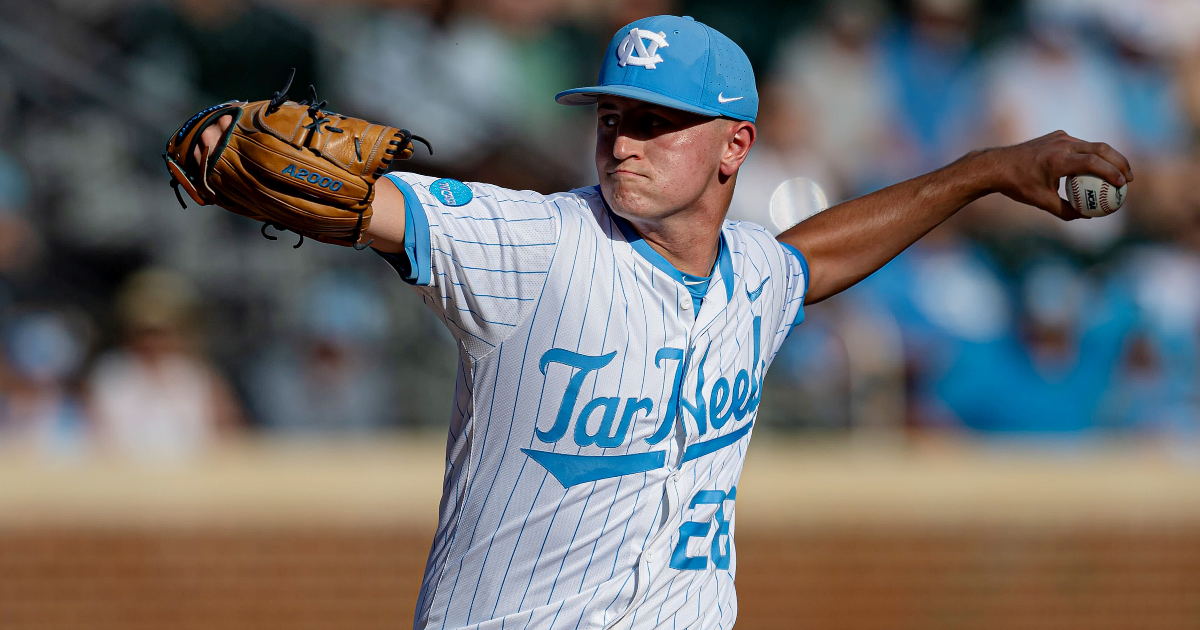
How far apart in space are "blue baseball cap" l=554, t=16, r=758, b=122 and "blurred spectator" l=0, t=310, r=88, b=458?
455 cm

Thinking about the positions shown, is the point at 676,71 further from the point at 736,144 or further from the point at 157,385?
the point at 157,385

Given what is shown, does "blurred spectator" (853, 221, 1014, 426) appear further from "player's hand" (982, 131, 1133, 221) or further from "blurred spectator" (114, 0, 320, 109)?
"player's hand" (982, 131, 1133, 221)

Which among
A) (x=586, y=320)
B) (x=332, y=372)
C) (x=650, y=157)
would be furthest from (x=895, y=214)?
(x=332, y=372)

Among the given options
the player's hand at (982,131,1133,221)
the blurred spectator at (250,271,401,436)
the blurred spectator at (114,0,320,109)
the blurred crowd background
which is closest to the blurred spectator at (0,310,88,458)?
the blurred crowd background

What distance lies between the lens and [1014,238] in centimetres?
731

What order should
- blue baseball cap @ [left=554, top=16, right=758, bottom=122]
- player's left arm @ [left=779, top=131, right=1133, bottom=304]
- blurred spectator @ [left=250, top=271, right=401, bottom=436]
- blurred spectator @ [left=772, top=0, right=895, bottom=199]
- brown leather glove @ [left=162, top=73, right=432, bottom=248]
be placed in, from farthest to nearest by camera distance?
blurred spectator @ [left=772, top=0, right=895, bottom=199] → blurred spectator @ [left=250, top=271, right=401, bottom=436] → player's left arm @ [left=779, top=131, right=1133, bottom=304] → blue baseball cap @ [left=554, top=16, right=758, bottom=122] → brown leather glove @ [left=162, top=73, right=432, bottom=248]

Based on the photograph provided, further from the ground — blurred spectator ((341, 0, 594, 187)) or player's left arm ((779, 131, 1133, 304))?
blurred spectator ((341, 0, 594, 187))

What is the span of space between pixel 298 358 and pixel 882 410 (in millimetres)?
3018

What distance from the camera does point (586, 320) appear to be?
2469 mm

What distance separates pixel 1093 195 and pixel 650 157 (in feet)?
3.54

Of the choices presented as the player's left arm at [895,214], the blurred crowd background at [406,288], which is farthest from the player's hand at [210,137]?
the blurred crowd background at [406,288]

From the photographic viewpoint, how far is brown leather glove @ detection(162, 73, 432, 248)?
217 centimetres

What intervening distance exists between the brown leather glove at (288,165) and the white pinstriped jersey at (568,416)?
0.43 feet

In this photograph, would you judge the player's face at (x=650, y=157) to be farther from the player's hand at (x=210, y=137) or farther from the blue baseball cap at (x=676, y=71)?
the player's hand at (x=210, y=137)
